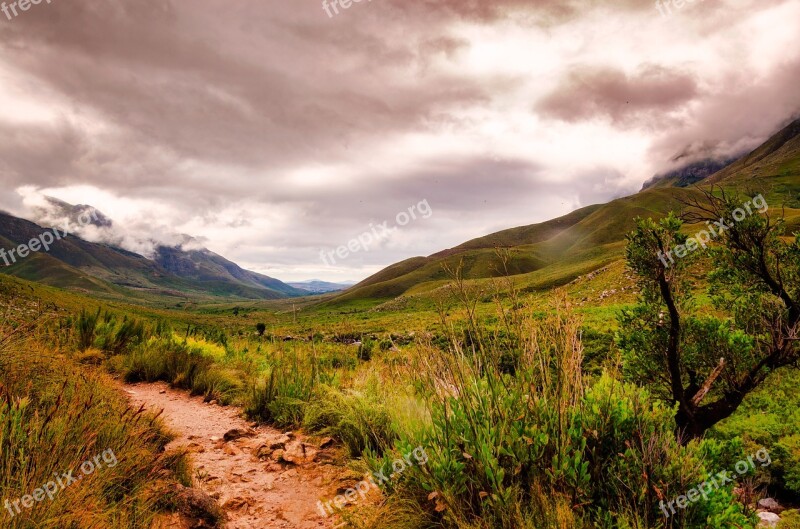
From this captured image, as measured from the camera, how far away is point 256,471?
4.75 m

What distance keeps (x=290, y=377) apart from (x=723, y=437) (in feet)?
25.8

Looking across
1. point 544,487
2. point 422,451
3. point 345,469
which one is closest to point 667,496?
point 544,487

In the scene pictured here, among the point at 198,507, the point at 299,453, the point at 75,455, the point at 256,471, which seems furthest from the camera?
the point at 299,453

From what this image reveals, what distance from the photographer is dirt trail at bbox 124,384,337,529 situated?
3.82 meters

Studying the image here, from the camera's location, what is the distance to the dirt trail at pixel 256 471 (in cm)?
382

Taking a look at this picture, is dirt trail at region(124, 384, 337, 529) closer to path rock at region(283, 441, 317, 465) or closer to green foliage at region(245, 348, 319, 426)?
path rock at region(283, 441, 317, 465)

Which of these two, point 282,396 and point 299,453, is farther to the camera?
point 282,396

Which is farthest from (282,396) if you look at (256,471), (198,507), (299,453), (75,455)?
(75,455)

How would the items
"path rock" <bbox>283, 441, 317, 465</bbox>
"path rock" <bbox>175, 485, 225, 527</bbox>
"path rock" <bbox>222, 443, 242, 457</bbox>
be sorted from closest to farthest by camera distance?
"path rock" <bbox>175, 485, 225, 527</bbox>
"path rock" <bbox>283, 441, 317, 465</bbox>
"path rock" <bbox>222, 443, 242, 457</bbox>

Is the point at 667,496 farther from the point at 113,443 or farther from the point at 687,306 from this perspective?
the point at 113,443

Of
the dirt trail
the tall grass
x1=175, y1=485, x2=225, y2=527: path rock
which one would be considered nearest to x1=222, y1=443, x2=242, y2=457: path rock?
the dirt trail

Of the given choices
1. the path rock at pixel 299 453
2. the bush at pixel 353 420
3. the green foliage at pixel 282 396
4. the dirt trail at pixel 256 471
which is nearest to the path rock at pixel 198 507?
the dirt trail at pixel 256 471

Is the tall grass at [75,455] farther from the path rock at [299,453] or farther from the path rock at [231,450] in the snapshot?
the path rock at [299,453]

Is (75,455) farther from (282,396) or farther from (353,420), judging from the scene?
(282,396)
